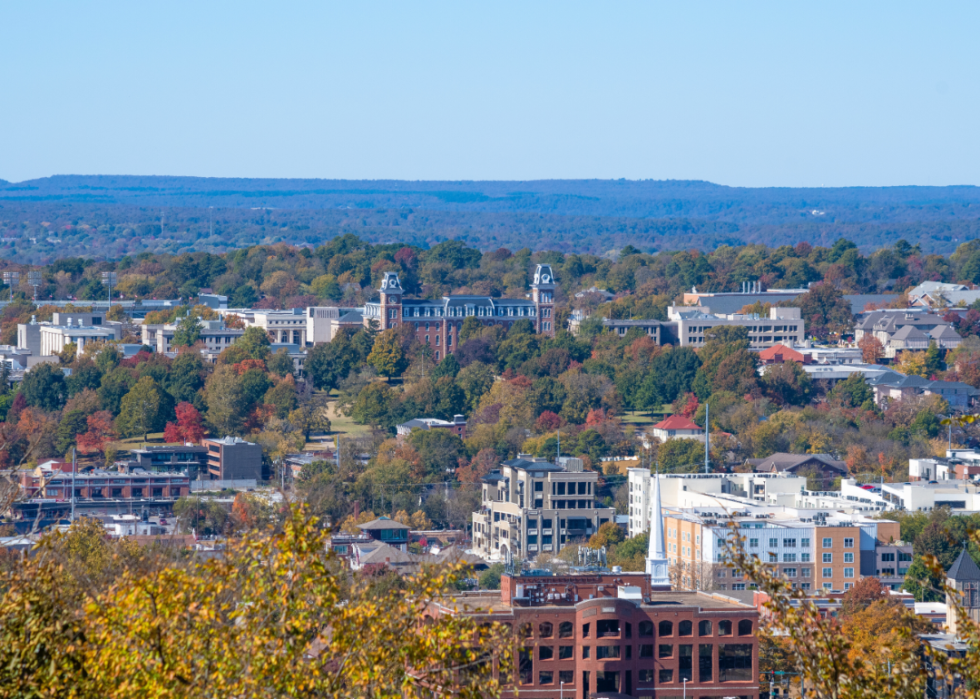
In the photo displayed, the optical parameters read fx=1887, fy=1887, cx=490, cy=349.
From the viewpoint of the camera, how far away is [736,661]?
22516 millimetres

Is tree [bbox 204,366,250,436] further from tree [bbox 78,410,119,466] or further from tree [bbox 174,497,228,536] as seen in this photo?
tree [bbox 174,497,228,536]

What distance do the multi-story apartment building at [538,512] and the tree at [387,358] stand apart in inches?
861

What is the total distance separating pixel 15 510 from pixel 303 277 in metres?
59.9

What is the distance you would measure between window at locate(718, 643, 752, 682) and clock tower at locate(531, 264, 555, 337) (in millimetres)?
54224

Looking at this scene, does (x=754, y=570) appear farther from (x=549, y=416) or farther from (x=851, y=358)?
(x=851, y=358)

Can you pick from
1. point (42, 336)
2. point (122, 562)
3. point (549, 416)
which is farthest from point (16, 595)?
point (42, 336)

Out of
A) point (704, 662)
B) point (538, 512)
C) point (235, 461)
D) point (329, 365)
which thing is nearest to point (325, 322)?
point (329, 365)

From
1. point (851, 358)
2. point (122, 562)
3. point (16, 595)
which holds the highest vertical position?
point (16, 595)

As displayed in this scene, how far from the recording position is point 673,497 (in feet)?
143

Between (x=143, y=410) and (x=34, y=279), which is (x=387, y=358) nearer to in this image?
(x=143, y=410)

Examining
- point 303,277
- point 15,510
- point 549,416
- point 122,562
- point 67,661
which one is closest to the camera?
point 67,661

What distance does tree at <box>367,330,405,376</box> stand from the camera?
65.4 metres

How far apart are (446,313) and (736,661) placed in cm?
5245

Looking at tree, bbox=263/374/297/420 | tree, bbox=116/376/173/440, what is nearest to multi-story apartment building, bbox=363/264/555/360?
tree, bbox=263/374/297/420
